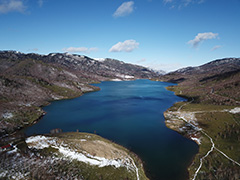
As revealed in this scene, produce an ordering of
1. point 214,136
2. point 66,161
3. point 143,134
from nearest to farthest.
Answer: point 66,161 → point 214,136 → point 143,134

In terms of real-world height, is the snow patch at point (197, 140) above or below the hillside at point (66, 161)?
below

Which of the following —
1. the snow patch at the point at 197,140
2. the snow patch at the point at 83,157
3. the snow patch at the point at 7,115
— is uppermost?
the snow patch at the point at 7,115

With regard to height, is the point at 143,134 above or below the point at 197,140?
above

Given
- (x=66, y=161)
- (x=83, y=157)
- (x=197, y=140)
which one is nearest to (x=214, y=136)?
(x=197, y=140)

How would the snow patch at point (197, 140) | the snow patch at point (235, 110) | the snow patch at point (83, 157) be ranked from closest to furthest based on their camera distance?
the snow patch at point (83, 157)
the snow patch at point (197, 140)
the snow patch at point (235, 110)

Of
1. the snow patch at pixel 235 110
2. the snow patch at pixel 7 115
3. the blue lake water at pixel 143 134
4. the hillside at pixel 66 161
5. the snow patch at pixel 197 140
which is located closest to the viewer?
the hillside at pixel 66 161

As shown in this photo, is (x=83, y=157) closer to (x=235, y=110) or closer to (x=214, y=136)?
(x=214, y=136)

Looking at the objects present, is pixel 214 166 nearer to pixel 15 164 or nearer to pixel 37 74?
pixel 15 164

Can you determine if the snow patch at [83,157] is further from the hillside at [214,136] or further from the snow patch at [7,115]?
the snow patch at [7,115]

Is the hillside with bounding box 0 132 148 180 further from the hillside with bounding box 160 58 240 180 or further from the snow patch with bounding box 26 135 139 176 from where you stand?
the hillside with bounding box 160 58 240 180

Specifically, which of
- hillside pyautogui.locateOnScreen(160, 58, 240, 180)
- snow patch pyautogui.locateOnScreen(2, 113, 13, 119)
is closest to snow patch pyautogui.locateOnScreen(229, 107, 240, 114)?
hillside pyautogui.locateOnScreen(160, 58, 240, 180)

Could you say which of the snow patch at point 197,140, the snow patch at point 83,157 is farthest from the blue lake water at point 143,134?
the snow patch at point 83,157
